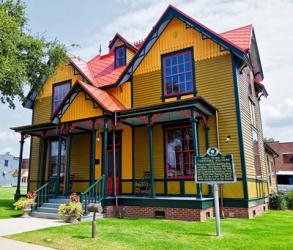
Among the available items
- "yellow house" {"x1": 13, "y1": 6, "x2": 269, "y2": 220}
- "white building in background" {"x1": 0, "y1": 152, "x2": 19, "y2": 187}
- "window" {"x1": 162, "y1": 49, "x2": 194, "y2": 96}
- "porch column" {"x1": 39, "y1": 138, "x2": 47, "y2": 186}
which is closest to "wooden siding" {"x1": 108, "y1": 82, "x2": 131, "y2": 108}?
"yellow house" {"x1": 13, "y1": 6, "x2": 269, "y2": 220}

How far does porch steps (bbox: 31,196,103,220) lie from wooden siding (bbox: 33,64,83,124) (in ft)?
23.0

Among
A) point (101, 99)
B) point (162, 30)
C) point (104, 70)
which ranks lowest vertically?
point (101, 99)

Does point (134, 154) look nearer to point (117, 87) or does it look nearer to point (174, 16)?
point (117, 87)

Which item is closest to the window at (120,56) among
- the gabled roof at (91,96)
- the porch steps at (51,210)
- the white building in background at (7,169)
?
the gabled roof at (91,96)

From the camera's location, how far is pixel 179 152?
1270 centimetres

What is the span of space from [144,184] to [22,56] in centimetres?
1063

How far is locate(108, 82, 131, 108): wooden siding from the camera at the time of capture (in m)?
14.7

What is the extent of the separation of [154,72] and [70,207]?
7745mm

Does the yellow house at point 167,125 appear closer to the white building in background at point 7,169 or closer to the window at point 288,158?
the window at point 288,158

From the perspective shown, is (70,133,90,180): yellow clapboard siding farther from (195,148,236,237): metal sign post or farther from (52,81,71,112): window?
(195,148,236,237): metal sign post

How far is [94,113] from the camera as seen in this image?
12469 mm

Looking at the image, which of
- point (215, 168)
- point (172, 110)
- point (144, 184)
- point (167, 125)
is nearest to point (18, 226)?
point (144, 184)

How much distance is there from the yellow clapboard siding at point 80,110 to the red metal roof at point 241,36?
23.2 feet

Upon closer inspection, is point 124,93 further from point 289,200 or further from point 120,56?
point 289,200
